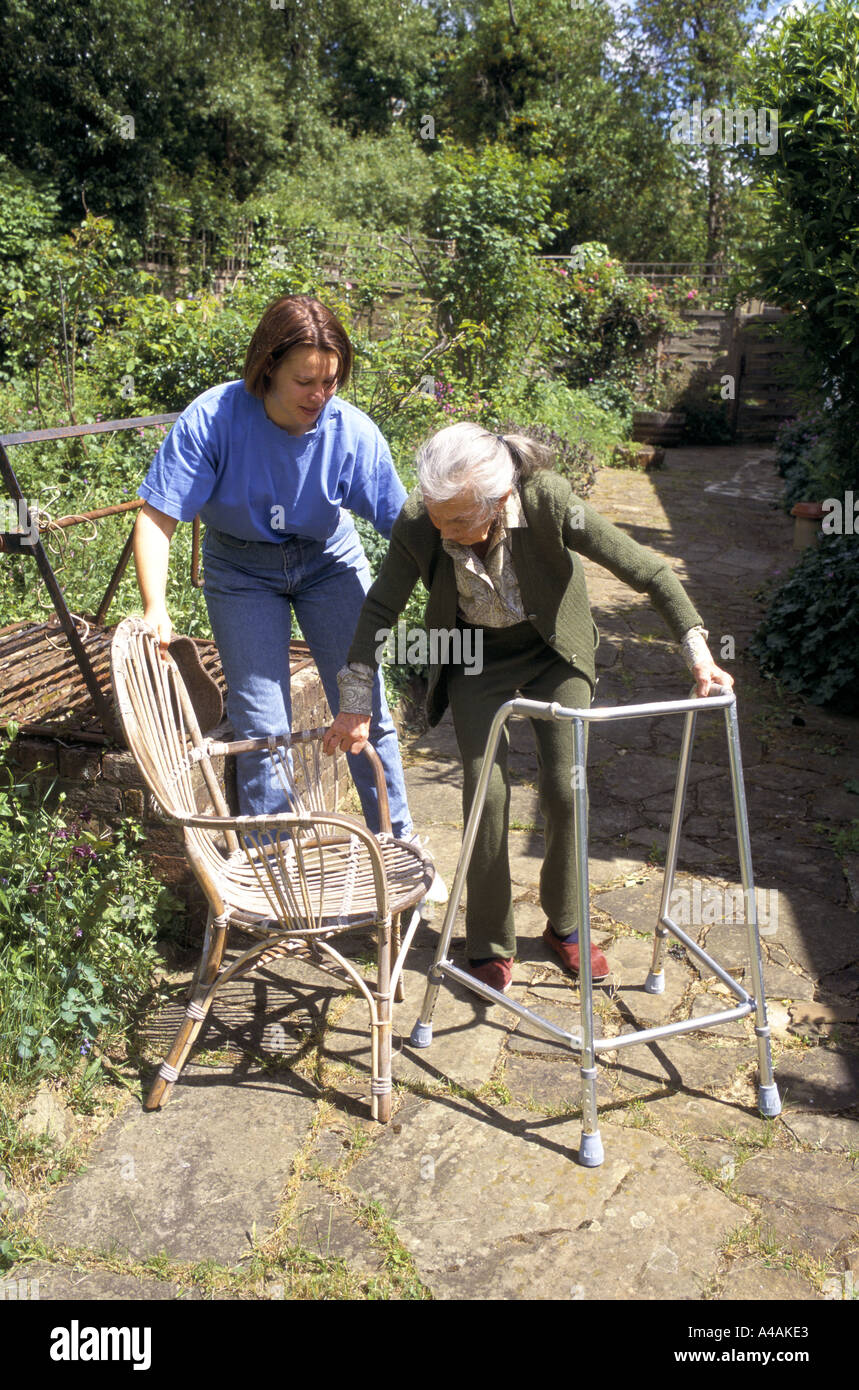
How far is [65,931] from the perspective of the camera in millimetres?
2959

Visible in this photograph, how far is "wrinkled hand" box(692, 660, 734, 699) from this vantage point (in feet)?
8.60

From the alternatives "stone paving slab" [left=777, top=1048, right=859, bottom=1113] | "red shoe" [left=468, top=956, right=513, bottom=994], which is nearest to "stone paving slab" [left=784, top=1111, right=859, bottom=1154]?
"stone paving slab" [left=777, top=1048, right=859, bottom=1113]

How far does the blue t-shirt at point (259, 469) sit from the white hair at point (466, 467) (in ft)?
1.51

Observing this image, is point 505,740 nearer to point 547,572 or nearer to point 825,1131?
point 547,572

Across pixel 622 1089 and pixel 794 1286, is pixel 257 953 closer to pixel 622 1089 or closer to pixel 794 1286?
pixel 622 1089

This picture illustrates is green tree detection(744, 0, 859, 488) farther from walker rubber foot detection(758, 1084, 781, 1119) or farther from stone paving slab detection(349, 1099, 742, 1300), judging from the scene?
stone paving slab detection(349, 1099, 742, 1300)

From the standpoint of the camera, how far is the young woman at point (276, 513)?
2.85 metres

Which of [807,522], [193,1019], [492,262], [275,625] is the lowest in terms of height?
[193,1019]

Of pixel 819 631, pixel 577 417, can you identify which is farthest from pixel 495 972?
pixel 577 417

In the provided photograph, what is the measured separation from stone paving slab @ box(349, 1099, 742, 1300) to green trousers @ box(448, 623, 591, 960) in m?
0.66

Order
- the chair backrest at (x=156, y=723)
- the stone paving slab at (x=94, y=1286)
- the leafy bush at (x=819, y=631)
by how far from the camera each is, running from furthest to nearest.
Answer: the leafy bush at (x=819, y=631)
the chair backrest at (x=156, y=723)
the stone paving slab at (x=94, y=1286)

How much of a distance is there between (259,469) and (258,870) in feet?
3.62

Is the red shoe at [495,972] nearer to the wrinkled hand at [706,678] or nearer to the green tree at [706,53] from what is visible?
the wrinkled hand at [706,678]

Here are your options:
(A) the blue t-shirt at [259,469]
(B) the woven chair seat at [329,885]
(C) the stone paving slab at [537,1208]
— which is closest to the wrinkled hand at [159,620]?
(A) the blue t-shirt at [259,469]
